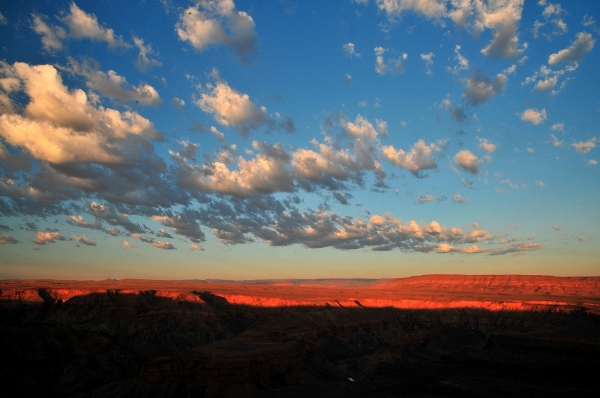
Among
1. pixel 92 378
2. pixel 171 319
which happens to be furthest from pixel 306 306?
pixel 92 378

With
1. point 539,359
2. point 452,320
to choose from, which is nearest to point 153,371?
point 539,359

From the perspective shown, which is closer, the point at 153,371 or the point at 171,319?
the point at 153,371

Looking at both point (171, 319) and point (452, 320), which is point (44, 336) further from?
point (452, 320)

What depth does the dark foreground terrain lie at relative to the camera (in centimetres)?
5247

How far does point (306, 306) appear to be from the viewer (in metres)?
135

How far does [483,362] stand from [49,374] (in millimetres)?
70044

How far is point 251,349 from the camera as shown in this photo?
215 ft

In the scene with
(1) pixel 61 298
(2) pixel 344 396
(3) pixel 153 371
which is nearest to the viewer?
(2) pixel 344 396

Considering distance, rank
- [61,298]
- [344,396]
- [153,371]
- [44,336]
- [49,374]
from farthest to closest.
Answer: [61,298] → [44,336] → [49,374] → [153,371] → [344,396]

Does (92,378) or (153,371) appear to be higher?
(153,371)

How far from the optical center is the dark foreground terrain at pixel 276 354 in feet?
172

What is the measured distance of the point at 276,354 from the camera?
6112 centimetres

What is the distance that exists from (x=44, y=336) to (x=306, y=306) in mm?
84743

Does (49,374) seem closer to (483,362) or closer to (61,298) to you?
(483,362)
